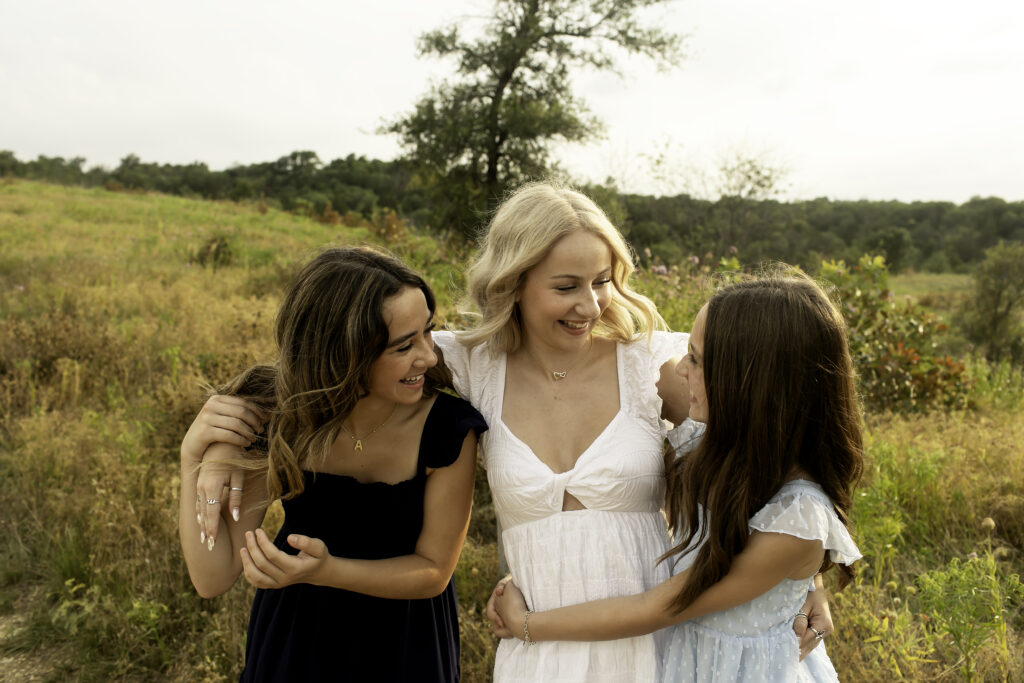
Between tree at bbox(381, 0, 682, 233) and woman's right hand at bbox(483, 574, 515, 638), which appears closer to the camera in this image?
woman's right hand at bbox(483, 574, 515, 638)

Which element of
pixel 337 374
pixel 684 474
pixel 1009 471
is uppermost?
pixel 337 374

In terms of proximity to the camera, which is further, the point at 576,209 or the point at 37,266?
the point at 37,266

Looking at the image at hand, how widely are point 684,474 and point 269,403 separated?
44.1 inches

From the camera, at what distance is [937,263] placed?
99.2 feet

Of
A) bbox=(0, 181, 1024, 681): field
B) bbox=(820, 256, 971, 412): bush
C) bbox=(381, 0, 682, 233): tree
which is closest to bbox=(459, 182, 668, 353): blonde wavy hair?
bbox=(0, 181, 1024, 681): field

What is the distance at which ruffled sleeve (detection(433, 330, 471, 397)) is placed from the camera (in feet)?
7.15

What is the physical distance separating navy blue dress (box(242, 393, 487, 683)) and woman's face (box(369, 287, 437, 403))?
0.15m

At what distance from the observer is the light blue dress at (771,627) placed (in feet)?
5.24

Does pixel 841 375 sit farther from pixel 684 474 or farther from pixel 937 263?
pixel 937 263

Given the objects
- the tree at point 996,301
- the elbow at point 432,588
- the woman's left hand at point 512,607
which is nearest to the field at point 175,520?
the woman's left hand at point 512,607

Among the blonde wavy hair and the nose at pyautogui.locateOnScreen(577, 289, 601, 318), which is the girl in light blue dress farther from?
the blonde wavy hair

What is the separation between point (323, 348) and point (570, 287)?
2.38ft

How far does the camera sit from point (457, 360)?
220 cm

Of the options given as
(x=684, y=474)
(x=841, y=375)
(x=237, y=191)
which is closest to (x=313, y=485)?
(x=684, y=474)
